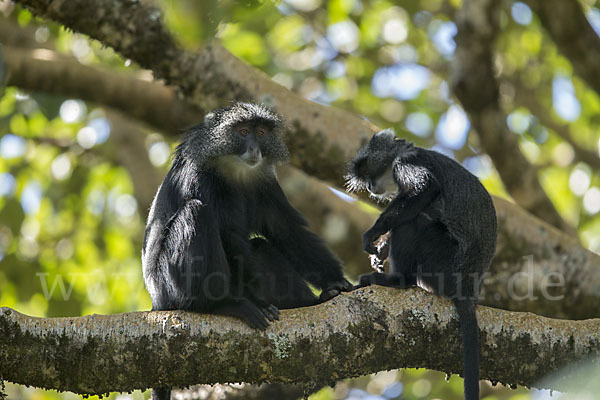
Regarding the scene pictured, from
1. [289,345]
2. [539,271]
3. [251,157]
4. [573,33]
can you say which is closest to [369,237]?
[251,157]

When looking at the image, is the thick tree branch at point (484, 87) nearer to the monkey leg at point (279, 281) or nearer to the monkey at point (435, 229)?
the monkey at point (435, 229)

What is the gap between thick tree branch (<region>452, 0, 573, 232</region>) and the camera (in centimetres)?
573

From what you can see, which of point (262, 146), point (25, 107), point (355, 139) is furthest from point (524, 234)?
point (25, 107)

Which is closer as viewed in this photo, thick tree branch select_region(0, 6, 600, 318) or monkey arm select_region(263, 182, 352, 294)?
monkey arm select_region(263, 182, 352, 294)

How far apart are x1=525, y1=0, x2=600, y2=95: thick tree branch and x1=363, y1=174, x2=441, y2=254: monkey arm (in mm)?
2577

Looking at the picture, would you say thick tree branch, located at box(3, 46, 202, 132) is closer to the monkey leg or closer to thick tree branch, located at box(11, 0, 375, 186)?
thick tree branch, located at box(11, 0, 375, 186)

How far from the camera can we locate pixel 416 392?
19.9 feet

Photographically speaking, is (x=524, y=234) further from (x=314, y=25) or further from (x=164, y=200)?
(x=314, y=25)

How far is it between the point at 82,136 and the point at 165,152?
1.42 meters

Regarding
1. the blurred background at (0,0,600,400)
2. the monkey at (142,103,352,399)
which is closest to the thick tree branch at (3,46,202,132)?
the blurred background at (0,0,600,400)

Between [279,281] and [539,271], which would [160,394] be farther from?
[539,271]

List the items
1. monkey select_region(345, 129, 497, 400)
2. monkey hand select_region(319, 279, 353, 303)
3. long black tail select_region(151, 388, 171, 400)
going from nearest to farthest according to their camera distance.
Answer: long black tail select_region(151, 388, 171, 400) < monkey select_region(345, 129, 497, 400) < monkey hand select_region(319, 279, 353, 303)

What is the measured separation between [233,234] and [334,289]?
70 centimetres

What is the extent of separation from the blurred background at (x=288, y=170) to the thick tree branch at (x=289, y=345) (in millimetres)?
2660
